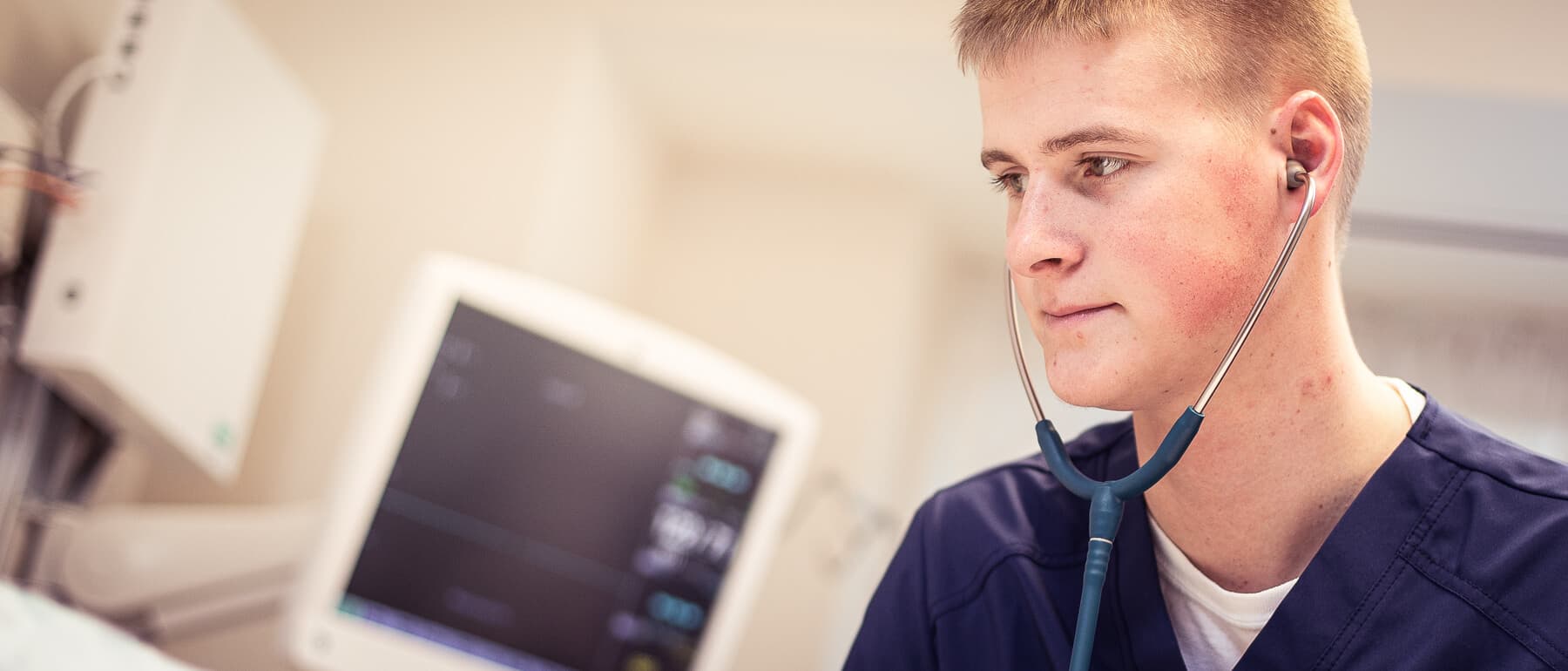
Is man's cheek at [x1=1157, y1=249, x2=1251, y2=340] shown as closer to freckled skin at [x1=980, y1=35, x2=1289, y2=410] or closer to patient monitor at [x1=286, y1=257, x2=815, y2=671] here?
freckled skin at [x1=980, y1=35, x2=1289, y2=410]

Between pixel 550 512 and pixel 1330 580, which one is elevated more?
pixel 1330 580

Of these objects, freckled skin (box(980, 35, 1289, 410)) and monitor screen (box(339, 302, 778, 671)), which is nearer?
freckled skin (box(980, 35, 1289, 410))

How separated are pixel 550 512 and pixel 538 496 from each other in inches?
1.0

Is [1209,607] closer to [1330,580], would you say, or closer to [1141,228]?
[1330,580]

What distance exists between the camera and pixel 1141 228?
0.81 metres

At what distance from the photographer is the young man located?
31.5 inches

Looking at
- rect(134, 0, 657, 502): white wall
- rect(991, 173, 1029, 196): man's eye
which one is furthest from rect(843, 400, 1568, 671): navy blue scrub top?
rect(134, 0, 657, 502): white wall

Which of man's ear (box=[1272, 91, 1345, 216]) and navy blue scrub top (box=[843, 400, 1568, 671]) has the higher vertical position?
man's ear (box=[1272, 91, 1345, 216])

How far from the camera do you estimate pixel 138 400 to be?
4.48ft

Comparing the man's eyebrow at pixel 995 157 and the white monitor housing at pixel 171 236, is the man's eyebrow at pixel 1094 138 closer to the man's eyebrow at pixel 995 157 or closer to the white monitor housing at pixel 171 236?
the man's eyebrow at pixel 995 157

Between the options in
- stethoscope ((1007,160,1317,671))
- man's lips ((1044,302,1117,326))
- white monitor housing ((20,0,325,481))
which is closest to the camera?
stethoscope ((1007,160,1317,671))

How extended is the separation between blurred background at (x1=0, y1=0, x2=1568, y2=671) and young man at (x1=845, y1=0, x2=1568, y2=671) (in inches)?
33.6

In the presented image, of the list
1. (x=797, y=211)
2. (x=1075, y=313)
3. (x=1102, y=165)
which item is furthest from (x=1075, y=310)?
(x=797, y=211)

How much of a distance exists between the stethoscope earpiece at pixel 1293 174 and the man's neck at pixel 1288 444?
9 cm
